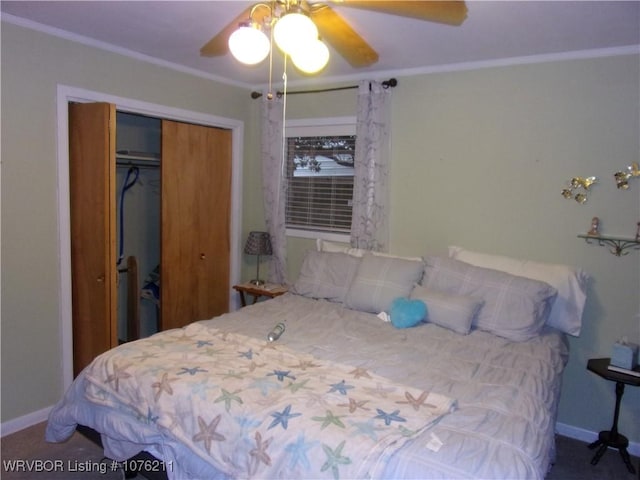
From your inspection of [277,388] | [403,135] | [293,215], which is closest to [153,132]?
[293,215]

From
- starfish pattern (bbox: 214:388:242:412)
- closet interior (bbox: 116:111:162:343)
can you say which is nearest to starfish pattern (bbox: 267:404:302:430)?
starfish pattern (bbox: 214:388:242:412)

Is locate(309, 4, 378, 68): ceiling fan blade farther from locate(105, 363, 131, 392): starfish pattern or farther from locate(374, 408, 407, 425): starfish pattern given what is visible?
locate(105, 363, 131, 392): starfish pattern

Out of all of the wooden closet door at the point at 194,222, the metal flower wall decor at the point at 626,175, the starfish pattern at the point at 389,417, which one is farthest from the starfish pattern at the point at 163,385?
the metal flower wall decor at the point at 626,175

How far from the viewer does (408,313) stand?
2.59 metres

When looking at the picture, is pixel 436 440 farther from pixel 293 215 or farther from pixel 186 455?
pixel 293 215

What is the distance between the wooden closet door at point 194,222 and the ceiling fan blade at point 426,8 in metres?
2.21

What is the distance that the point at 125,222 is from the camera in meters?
3.89

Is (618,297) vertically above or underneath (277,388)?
above

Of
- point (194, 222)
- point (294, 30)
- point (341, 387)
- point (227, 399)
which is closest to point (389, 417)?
point (341, 387)

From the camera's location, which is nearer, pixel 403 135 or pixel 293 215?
pixel 403 135

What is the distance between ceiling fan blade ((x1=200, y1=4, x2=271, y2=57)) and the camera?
184 cm

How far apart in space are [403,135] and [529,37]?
3.60 feet

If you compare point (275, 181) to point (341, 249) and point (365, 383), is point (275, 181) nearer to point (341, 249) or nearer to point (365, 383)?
point (341, 249)

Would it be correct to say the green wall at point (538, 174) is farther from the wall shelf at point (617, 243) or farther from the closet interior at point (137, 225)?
the closet interior at point (137, 225)
